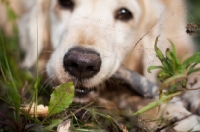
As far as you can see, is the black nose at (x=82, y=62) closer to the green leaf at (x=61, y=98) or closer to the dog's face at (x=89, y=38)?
the dog's face at (x=89, y=38)

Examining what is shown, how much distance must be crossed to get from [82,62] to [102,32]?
40 centimetres

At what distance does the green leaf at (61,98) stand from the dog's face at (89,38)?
0.97 feet

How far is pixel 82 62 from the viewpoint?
204cm

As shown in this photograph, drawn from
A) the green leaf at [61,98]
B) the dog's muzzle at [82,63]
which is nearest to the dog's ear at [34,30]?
the dog's muzzle at [82,63]

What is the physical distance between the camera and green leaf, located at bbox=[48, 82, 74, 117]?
178 centimetres

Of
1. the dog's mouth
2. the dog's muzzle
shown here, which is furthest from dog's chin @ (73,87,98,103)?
the dog's muzzle

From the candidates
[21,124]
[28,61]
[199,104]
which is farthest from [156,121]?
[28,61]

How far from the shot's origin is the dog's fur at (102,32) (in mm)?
2236

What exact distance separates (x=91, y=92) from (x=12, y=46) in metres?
0.67

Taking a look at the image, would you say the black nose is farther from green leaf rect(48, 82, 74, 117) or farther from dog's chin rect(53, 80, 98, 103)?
green leaf rect(48, 82, 74, 117)

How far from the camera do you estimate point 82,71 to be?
6.94 feet

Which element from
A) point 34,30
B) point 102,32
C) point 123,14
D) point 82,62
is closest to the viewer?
point 82,62

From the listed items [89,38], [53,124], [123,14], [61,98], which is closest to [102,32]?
[89,38]

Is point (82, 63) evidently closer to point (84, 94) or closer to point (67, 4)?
point (84, 94)
